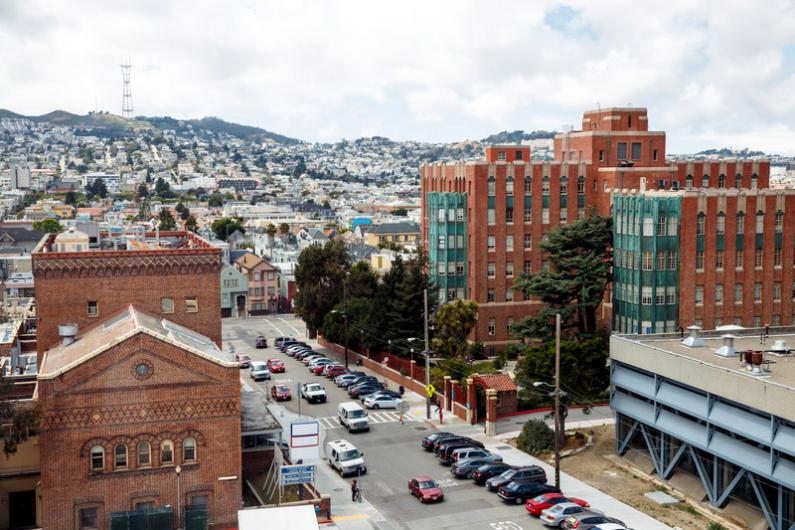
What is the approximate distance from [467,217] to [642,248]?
2019 cm

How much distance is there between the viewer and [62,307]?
169ft

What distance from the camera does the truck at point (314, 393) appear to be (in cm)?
6938

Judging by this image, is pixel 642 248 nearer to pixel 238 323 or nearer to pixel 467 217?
pixel 467 217

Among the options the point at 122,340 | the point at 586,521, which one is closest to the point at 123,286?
the point at 122,340

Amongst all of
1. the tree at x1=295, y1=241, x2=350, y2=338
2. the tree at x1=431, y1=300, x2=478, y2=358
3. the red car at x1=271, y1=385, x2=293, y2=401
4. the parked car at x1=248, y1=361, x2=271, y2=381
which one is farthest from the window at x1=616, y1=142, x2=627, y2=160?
the red car at x1=271, y1=385, x2=293, y2=401

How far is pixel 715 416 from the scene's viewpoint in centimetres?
4381

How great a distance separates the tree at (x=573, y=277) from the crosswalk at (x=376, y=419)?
13.7 metres

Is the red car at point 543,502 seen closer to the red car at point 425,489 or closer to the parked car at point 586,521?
the parked car at point 586,521

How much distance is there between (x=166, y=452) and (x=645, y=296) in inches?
1697

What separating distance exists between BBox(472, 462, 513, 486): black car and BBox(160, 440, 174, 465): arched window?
16457 mm

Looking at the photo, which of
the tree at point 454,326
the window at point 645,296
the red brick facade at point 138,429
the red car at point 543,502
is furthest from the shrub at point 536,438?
the red brick facade at point 138,429

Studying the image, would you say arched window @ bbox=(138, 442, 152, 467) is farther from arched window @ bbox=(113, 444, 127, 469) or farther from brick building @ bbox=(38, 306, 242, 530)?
arched window @ bbox=(113, 444, 127, 469)

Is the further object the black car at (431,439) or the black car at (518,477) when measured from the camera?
the black car at (431,439)

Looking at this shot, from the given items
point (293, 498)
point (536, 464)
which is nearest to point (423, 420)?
point (536, 464)
